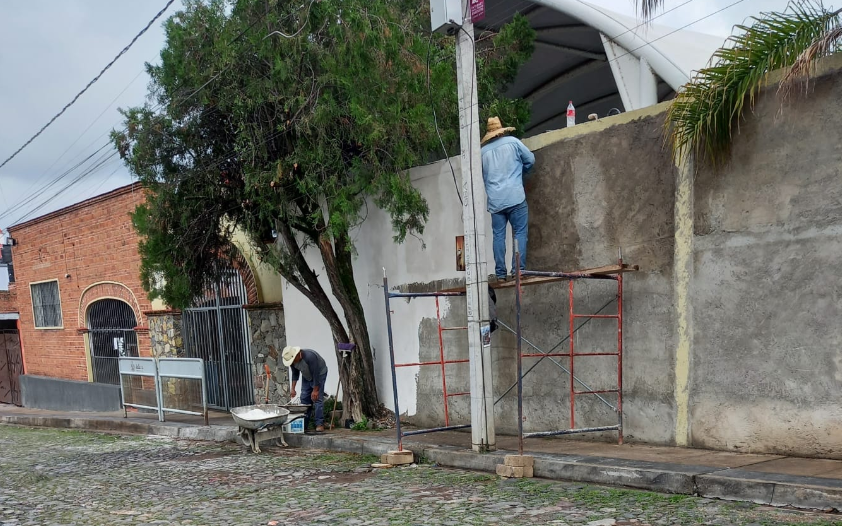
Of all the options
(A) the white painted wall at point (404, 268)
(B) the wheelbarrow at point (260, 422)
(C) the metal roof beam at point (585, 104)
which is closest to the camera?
(A) the white painted wall at point (404, 268)

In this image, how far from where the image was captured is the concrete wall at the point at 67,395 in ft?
63.8

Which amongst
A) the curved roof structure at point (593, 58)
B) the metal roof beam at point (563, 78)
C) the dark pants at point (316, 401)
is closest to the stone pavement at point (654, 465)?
the dark pants at point (316, 401)

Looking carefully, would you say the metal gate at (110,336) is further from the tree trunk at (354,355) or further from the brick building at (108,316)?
the tree trunk at (354,355)

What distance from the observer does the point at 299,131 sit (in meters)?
10.3

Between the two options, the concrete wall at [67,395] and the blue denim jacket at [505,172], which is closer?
the blue denim jacket at [505,172]

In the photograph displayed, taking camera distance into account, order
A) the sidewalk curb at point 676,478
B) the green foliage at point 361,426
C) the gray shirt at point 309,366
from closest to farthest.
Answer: the sidewalk curb at point 676,478, the green foliage at point 361,426, the gray shirt at point 309,366

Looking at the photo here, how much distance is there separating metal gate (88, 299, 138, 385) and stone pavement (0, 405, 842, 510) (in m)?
9.85

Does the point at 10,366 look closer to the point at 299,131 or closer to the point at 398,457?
the point at 299,131

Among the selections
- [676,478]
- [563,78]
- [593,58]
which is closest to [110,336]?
[563,78]

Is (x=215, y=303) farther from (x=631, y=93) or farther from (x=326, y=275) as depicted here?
(x=631, y=93)

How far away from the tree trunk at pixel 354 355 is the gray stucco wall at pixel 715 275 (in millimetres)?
2785

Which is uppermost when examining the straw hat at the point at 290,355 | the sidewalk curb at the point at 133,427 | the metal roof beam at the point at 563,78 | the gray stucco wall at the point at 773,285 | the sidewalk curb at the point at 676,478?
the metal roof beam at the point at 563,78

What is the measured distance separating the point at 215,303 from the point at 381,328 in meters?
5.58

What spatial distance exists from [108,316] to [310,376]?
33.7 feet
